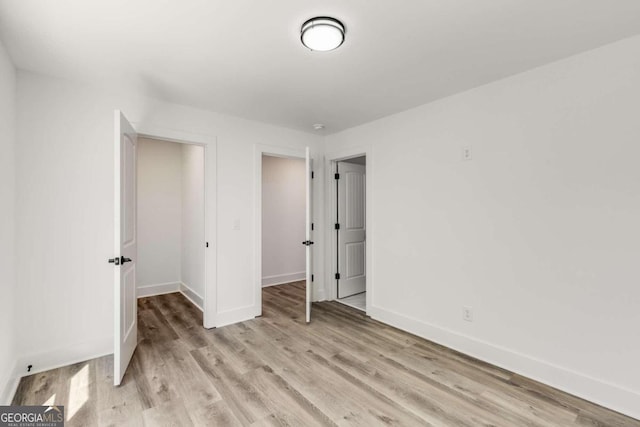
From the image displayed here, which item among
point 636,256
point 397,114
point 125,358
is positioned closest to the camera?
point 636,256

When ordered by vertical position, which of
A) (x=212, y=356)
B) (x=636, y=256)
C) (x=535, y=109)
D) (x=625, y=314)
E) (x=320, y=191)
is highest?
(x=535, y=109)

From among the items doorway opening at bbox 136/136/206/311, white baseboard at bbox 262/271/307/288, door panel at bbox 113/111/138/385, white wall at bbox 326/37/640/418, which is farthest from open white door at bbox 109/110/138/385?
white wall at bbox 326/37/640/418

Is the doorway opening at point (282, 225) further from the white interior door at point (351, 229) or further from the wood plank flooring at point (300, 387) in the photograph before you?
the wood plank flooring at point (300, 387)

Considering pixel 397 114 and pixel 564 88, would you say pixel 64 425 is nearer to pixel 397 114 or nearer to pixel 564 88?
pixel 397 114

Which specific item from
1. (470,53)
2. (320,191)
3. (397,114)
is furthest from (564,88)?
(320,191)

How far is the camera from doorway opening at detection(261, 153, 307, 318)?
5289 mm

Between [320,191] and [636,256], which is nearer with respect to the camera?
[636,256]

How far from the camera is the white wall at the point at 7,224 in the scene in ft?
6.68

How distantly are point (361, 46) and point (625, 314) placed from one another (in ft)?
8.32

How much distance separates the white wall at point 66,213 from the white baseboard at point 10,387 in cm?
16

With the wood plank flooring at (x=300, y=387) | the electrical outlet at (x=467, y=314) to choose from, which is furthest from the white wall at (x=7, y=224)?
the electrical outlet at (x=467, y=314)

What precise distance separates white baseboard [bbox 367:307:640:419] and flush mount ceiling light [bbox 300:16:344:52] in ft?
8.99

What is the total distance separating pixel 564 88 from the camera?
7.36ft

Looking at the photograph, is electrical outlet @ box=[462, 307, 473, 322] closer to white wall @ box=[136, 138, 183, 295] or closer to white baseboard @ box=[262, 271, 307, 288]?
white baseboard @ box=[262, 271, 307, 288]
